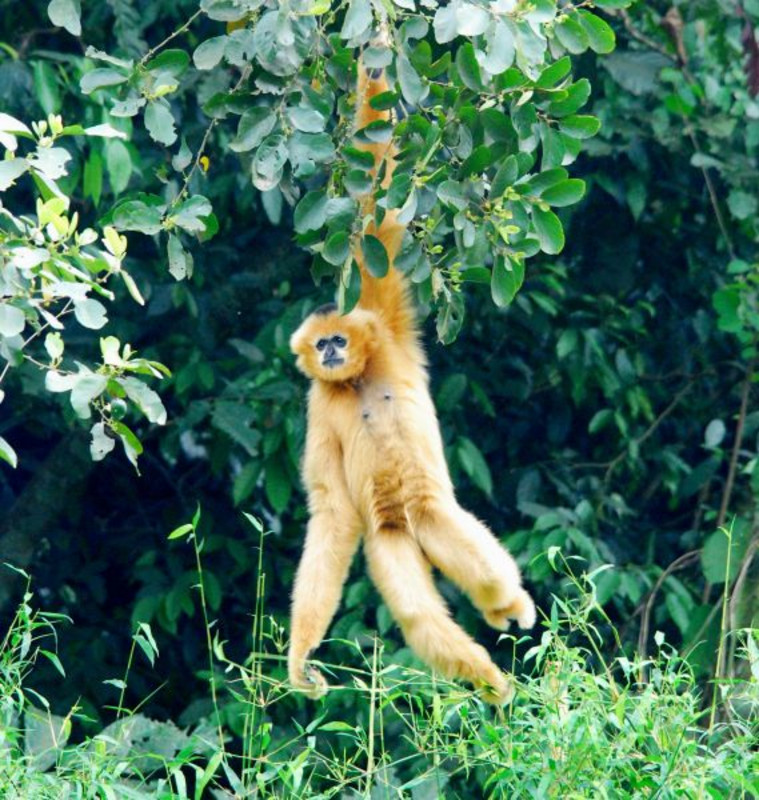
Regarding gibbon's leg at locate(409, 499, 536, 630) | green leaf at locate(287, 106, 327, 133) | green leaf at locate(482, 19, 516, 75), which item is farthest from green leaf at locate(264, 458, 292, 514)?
green leaf at locate(482, 19, 516, 75)

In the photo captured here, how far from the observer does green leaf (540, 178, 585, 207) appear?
3977 millimetres

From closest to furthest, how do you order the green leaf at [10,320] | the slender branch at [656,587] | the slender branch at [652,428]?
the green leaf at [10,320] → the slender branch at [656,587] → the slender branch at [652,428]

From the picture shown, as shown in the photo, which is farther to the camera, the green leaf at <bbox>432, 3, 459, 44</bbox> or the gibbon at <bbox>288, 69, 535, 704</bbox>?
the gibbon at <bbox>288, 69, 535, 704</bbox>

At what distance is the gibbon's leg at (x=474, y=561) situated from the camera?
185 inches

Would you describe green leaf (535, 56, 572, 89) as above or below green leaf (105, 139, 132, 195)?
above

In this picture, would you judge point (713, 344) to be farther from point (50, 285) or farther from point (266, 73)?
point (50, 285)

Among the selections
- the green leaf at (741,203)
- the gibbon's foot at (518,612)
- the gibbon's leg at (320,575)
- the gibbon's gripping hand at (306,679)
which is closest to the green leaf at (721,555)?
the green leaf at (741,203)

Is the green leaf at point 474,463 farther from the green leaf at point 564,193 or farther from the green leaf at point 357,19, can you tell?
the green leaf at point 357,19

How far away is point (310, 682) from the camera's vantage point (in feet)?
15.2

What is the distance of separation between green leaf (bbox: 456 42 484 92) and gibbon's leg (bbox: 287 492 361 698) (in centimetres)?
178

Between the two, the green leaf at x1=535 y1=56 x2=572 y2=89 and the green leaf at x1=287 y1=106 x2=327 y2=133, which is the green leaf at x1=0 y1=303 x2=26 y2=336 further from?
the green leaf at x1=535 y1=56 x2=572 y2=89

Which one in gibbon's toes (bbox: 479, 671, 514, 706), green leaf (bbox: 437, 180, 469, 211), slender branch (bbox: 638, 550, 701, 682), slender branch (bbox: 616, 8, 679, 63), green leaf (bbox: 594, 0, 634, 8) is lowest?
slender branch (bbox: 638, 550, 701, 682)

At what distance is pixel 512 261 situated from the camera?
4.02m

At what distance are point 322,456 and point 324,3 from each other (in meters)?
1.86
